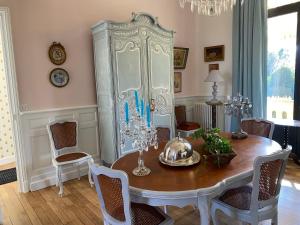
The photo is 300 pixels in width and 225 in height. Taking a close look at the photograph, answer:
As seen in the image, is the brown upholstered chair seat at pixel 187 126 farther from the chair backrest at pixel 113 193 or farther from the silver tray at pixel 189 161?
the chair backrest at pixel 113 193

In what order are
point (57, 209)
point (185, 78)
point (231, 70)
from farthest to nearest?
point (185, 78) → point (231, 70) → point (57, 209)

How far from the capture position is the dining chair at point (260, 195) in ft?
5.40

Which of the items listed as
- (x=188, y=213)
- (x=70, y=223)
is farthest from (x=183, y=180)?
(x=70, y=223)

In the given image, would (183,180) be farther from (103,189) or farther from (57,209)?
(57,209)

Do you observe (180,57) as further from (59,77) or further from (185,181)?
(185,181)

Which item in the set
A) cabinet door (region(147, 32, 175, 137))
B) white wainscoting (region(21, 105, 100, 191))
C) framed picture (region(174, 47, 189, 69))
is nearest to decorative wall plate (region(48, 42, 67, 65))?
white wainscoting (region(21, 105, 100, 191))

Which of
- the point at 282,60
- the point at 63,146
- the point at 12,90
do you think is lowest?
the point at 63,146

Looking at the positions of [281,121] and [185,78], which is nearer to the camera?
[281,121]

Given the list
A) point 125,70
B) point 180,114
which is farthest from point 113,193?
point 180,114

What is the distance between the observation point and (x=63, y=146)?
11.2ft

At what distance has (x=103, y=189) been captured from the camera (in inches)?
63.5

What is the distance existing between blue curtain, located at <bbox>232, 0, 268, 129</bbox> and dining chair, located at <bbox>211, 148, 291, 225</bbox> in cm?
254

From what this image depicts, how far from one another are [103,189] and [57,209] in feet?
5.10

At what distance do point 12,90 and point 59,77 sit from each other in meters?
0.62
